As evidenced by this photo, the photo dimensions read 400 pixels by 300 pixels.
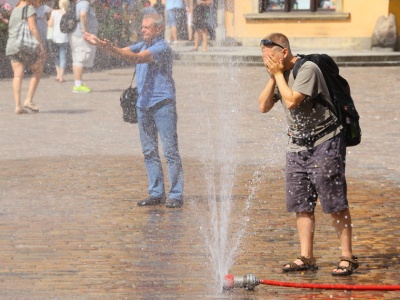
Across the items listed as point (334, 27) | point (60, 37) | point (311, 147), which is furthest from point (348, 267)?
point (334, 27)

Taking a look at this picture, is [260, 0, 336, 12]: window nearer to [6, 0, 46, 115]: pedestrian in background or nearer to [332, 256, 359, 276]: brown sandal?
[6, 0, 46, 115]: pedestrian in background

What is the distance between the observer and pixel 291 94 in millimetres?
7016

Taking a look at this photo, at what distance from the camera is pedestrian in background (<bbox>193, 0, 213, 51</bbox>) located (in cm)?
2842

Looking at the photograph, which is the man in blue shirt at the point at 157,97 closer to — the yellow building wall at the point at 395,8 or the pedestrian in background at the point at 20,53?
the pedestrian in background at the point at 20,53

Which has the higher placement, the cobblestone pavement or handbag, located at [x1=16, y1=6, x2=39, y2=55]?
handbag, located at [x1=16, y1=6, x2=39, y2=55]

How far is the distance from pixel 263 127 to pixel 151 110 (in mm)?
5811

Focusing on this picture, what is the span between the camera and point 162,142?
375 inches

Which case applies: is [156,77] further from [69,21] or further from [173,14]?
[173,14]

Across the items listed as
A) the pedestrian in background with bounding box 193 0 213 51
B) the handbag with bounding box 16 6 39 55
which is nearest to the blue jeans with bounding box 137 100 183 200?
the handbag with bounding box 16 6 39 55

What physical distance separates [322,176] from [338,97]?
0.52 meters

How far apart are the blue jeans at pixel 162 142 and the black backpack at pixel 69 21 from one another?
10.7 meters

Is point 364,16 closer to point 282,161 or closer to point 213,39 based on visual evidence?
point 213,39

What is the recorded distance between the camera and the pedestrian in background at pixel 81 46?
19984mm

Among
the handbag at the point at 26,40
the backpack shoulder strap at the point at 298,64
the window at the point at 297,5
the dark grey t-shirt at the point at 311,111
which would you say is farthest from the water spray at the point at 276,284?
the window at the point at 297,5
